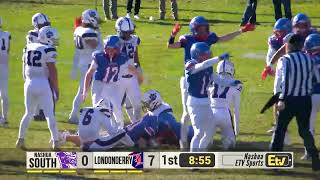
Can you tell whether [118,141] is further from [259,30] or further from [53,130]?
[259,30]

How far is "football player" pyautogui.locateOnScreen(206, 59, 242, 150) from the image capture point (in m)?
12.3

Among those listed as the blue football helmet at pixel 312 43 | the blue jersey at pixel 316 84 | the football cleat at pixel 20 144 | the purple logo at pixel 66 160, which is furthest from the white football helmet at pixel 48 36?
the blue jersey at pixel 316 84

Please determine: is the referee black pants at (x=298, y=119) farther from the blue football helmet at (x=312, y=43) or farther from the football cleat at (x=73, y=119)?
the football cleat at (x=73, y=119)

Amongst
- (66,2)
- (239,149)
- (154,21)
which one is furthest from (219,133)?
(66,2)

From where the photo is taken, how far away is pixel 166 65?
19.8 m

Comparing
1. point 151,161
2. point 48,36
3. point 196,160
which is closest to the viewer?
point 196,160

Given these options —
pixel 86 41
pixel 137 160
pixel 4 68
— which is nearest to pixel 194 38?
pixel 137 160

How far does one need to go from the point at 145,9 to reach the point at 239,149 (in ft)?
52.3

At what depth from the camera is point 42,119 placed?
579 inches

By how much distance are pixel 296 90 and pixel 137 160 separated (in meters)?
2.49

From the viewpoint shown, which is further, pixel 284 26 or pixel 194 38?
pixel 284 26

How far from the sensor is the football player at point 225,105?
40.4 ft

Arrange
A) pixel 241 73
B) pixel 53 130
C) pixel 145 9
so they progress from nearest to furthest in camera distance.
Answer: pixel 53 130 → pixel 241 73 → pixel 145 9

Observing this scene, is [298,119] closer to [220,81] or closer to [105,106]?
[220,81]
